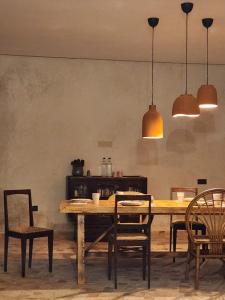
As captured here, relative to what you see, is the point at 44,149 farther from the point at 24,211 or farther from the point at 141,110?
the point at 141,110

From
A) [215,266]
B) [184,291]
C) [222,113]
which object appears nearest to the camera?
[184,291]

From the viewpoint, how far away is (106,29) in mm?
7023

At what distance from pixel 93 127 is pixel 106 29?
2377 mm

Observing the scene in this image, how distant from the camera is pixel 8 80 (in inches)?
349

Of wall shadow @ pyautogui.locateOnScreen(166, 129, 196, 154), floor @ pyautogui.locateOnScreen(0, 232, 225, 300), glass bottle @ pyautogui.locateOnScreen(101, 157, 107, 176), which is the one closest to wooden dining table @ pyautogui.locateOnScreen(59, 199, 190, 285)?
floor @ pyautogui.locateOnScreen(0, 232, 225, 300)

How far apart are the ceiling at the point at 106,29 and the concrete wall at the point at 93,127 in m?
0.32

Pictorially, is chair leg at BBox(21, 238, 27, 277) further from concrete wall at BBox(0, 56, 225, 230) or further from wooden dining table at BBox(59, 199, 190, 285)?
concrete wall at BBox(0, 56, 225, 230)

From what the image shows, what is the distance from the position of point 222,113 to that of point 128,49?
2186 millimetres

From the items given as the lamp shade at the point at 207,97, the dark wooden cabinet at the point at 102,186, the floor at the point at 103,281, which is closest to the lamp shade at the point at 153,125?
the lamp shade at the point at 207,97

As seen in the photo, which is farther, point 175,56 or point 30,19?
point 175,56

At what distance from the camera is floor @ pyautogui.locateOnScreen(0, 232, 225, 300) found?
5.24 metres

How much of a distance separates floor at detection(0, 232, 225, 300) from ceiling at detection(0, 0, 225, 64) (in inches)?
107

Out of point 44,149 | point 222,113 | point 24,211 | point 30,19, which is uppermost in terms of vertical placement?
point 30,19

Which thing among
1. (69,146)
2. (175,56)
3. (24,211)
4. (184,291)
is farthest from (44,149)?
(184,291)
